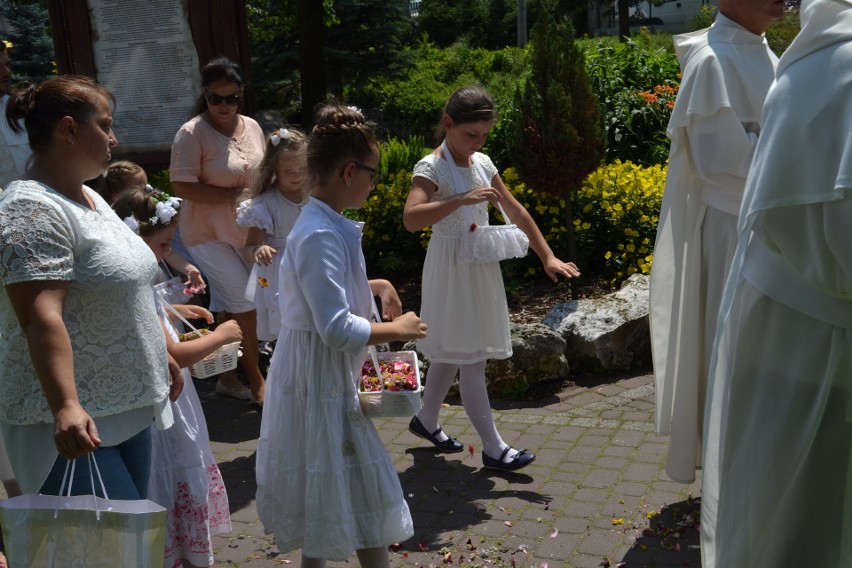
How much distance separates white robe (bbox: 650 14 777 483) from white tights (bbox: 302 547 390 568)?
1492mm

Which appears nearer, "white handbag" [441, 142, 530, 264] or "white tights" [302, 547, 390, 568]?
"white tights" [302, 547, 390, 568]

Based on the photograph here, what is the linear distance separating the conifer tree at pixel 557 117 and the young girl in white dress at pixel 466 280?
2.19 meters

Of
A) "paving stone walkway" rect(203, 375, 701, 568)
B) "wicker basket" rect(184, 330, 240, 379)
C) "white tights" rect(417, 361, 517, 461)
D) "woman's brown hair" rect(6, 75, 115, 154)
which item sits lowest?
"paving stone walkway" rect(203, 375, 701, 568)

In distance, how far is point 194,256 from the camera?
603 cm

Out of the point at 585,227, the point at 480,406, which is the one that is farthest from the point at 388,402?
the point at 585,227

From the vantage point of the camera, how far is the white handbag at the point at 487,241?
15.7 ft

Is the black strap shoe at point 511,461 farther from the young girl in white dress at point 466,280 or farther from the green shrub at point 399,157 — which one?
the green shrub at point 399,157

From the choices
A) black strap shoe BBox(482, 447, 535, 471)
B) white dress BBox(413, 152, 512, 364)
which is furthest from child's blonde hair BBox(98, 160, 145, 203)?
black strap shoe BBox(482, 447, 535, 471)

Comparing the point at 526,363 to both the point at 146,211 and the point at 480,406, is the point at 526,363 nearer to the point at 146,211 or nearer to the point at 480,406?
the point at 480,406

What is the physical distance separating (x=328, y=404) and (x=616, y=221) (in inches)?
192

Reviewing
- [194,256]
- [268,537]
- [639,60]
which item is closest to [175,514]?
[268,537]

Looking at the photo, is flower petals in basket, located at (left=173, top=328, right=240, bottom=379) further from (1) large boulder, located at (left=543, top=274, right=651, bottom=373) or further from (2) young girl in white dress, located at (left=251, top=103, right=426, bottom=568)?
(1) large boulder, located at (left=543, top=274, right=651, bottom=373)

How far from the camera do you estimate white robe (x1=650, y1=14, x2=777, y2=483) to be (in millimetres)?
3939

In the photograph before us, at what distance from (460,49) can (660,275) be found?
2531 centimetres
